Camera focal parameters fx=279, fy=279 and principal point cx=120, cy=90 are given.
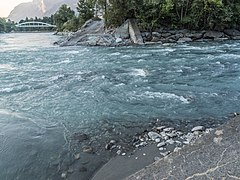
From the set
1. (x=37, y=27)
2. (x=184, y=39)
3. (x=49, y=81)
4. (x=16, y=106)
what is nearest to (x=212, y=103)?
(x=16, y=106)

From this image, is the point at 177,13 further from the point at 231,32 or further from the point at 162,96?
the point at 162,96

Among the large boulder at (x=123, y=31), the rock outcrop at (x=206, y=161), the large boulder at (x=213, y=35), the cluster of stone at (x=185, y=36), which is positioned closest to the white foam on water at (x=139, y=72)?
the rock outcrop at (x=206, y=161)

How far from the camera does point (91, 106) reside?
7.40 metres

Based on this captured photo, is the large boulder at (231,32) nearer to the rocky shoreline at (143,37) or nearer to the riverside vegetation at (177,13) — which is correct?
the rocky shoreline at (143,37)

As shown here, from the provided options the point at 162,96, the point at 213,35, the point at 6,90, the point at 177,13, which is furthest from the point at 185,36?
the point at 6,90

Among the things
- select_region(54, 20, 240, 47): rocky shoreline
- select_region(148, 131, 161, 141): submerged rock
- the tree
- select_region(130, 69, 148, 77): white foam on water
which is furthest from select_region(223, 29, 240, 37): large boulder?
select_region(148, 131, 161, 141): submerged rock

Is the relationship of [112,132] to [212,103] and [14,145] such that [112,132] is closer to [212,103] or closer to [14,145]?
[14,145]

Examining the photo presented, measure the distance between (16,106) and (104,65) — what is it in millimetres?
6704

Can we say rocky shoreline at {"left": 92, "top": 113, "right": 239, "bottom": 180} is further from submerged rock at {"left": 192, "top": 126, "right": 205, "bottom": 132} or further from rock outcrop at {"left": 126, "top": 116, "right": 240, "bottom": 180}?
rock outcrop at {"left": 126, "top": 116, "right": 240, "bottom": 180}

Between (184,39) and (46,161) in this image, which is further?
(184,39)

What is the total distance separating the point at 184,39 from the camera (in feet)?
78.7

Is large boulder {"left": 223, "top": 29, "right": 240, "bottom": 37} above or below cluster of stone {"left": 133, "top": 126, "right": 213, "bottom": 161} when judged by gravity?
above

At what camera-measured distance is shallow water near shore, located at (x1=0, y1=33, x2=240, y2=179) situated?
16.0 feet

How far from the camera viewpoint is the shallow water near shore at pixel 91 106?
16.0ft
